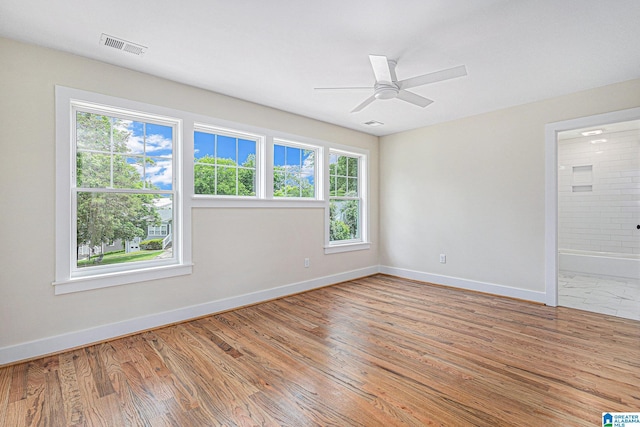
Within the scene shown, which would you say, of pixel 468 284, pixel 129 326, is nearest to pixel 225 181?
pixel 129 326

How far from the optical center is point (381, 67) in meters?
2.54

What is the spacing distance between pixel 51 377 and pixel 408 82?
3710 millimetres

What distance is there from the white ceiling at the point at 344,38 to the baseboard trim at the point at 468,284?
2.62 meters

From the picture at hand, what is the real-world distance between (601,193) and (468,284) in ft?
12.0

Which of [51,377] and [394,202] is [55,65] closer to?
[51,377]

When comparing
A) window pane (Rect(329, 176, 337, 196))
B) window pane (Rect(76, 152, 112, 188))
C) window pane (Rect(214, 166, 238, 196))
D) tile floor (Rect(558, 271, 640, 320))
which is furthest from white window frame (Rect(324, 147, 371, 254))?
window pane (Rect(76, 152, 112, 188))

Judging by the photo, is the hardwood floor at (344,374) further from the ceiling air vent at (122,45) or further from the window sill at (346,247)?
the ceiling air vent at (122,45)

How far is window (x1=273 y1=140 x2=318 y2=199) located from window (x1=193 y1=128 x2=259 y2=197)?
0.35 m

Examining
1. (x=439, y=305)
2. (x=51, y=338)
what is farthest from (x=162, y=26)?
(x=439, y=305)

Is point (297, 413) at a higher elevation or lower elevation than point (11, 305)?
lower

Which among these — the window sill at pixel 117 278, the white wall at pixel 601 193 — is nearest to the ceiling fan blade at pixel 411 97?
the window sill at pixel 117 278

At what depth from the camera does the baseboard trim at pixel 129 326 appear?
2.56m

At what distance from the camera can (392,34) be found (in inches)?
96.8

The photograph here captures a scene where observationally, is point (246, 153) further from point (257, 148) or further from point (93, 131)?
point (93, 131)
